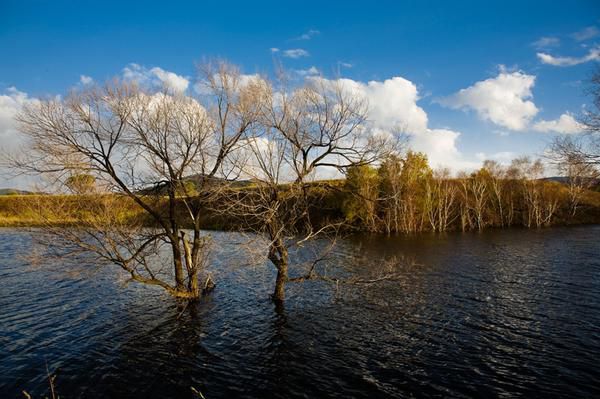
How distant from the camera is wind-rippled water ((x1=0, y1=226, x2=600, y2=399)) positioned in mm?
11922

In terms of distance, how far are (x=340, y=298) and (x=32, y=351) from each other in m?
14.6

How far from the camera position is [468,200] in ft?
222

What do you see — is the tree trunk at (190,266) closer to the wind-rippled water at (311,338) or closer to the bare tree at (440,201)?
the wind-rippled water at (311,338)

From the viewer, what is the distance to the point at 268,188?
16.5 metres

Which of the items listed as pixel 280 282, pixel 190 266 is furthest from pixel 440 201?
pixel 190 266

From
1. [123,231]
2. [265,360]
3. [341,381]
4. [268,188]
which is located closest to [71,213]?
[123,231]

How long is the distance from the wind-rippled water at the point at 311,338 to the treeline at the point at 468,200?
32543 mm

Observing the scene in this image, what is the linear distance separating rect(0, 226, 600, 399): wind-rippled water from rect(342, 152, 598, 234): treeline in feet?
107

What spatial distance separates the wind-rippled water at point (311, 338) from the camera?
11922 millimetres

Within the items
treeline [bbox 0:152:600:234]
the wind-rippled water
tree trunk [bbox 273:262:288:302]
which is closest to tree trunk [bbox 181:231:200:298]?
the wind-rippled water

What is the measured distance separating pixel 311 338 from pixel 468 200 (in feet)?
199

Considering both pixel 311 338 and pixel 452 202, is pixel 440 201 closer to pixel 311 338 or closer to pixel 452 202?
pixel 452 202

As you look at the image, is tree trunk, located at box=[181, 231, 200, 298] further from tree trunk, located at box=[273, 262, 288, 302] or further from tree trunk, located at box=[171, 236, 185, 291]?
tree trunk, located at box=[273, 262, 288, 302]

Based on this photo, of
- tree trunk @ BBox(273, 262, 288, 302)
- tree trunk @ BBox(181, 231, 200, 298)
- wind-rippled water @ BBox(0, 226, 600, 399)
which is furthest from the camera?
tree trunk @ BBox(181, 231, 200, 298)
